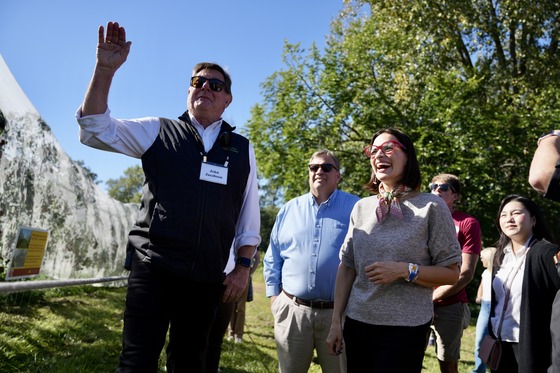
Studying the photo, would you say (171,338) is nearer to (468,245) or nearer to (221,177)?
(221,177)

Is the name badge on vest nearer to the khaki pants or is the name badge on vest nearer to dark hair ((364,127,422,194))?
dark hair ((364,127,422,194))

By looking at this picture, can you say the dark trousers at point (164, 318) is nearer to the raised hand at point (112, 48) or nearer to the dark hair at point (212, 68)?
the raised hand at point (112, 48)

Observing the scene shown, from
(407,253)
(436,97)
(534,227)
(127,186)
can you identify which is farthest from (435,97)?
(127,186)

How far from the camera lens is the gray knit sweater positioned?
227cm

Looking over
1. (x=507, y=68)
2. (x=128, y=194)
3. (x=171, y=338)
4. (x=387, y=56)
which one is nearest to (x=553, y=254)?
(x=171, y=338)

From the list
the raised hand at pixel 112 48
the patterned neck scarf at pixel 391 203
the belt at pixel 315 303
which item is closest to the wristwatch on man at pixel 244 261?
the patterned neck scarf at pixel 391 203

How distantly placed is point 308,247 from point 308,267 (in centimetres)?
16

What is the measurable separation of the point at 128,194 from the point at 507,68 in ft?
247

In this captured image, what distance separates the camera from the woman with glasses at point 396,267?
2219 mm

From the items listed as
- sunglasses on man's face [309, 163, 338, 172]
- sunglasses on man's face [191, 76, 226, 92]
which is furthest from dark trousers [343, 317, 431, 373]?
sunglasses on man's face [309, 163, 338, 172]

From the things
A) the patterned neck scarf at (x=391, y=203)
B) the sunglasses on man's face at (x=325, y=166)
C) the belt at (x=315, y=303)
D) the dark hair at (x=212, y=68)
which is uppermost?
the dark hair at (x=212, y=68)

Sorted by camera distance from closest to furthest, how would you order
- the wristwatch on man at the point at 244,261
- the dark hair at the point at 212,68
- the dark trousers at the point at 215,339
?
the wristwatch on man at the point at 244,261
the dark hair at the point at 212,68
the dark trousers at the point at 215,339

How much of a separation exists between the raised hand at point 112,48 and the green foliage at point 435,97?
42.0ft

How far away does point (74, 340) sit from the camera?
5.34 m
